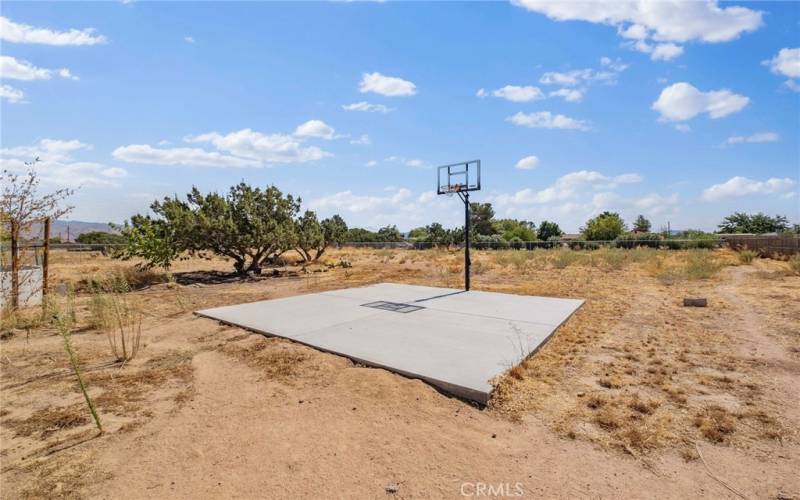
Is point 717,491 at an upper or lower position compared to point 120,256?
lower

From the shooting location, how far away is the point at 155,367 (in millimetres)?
4688

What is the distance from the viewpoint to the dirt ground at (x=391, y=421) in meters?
2.56

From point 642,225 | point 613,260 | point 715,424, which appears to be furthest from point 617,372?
point 642,225

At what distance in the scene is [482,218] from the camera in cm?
5356

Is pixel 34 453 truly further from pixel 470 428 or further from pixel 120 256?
pixel 120 256

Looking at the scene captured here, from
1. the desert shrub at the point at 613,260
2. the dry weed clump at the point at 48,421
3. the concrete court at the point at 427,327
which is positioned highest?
the desert shrub at the point at 613,260

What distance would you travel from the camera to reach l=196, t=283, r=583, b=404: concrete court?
4375mm

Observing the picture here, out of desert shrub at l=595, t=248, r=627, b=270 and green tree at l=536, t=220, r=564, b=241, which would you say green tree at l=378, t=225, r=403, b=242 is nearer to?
green tree at l=536, t=220, r=564, b=241

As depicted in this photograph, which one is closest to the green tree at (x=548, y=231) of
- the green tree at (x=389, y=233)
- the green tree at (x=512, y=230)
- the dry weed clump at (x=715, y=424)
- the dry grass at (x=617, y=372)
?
the green tree at (x=512, y=230)

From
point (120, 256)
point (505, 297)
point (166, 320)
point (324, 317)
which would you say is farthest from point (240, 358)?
point (120, 256)

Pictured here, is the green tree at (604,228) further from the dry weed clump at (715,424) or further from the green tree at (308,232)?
the dry weed clump at (715,424)

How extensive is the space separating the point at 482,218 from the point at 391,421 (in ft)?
170

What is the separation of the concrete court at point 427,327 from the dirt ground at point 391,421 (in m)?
0.23

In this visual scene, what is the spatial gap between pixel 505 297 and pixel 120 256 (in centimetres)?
1188
